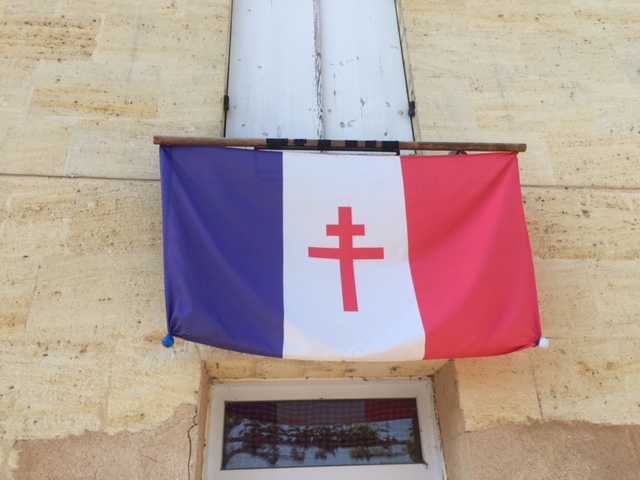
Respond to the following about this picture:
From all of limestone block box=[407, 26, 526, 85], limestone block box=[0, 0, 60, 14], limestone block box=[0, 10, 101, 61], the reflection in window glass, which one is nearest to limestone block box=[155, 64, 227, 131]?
limestone block box=[0, 10, 101, 61]

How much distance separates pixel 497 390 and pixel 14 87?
288 cm

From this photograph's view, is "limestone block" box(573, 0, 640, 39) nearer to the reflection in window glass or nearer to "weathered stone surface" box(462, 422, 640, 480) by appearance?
"weathered stone surface" box(462, 422, 640, 480)

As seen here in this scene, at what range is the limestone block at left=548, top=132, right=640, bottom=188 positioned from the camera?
9.57 feet

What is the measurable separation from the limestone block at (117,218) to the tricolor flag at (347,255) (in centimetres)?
38

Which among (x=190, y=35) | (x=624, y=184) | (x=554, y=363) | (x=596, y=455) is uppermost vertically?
(x=190, y=35)

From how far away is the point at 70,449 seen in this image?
6.66 feet

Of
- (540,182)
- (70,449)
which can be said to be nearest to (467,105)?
(540,182)

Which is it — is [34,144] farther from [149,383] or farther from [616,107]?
[616,107]

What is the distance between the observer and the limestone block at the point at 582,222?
2.68 metres

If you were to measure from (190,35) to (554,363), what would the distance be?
104 inches

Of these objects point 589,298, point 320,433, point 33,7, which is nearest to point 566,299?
point 589,298

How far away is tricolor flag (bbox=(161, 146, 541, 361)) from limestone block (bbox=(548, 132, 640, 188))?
665mm

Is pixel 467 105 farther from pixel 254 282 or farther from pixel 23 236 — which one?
pixel 23 236

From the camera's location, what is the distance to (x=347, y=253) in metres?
2.20
